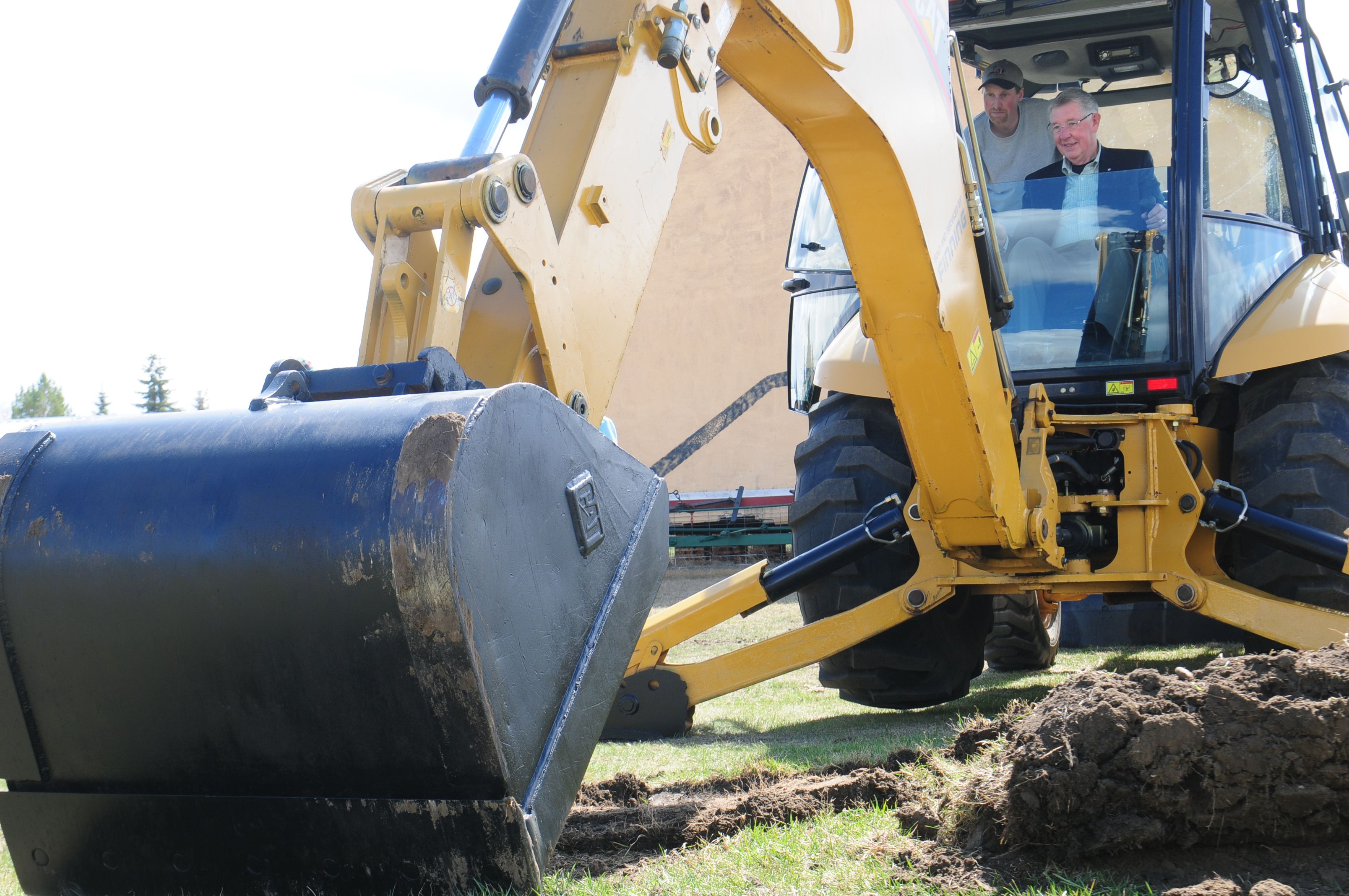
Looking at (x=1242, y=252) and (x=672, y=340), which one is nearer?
(x=1242, y=252)

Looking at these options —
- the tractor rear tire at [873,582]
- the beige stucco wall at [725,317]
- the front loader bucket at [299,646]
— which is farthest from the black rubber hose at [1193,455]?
the beige stucco wall at [725,317]

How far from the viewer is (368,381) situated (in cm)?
204

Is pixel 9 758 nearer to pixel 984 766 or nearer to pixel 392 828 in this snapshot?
pixel 392 828

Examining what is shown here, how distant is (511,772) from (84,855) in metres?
0.87

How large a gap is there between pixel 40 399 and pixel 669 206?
89238mm

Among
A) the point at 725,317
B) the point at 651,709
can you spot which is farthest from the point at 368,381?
the point at 725,317

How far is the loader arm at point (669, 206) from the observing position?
211 centimetres

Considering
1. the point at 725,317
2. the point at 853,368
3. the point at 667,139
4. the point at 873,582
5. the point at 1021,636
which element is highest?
the point at 667,139

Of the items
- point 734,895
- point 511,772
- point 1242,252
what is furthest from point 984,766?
point 1242,252

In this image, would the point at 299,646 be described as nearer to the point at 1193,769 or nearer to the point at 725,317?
the point at 1193,769

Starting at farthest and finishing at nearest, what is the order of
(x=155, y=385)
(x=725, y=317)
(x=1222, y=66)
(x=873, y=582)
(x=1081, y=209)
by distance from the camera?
1. (x=155, y=385)
2. (x=725, y=317)
3. (x=1222, y=66)
4. (x=873, y=582)
5. (x=1081, y=209)

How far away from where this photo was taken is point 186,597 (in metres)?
1.92

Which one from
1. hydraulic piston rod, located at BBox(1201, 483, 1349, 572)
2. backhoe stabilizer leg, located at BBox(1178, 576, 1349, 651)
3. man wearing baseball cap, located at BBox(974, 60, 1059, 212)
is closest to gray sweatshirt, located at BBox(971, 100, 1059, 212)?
man wearing baseball cap, located at BBox(974, 60, 1059, 212)

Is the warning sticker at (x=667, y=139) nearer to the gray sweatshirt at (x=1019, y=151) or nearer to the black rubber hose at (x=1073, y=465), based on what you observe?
the black rubber hose at (x=1073, y=465)
